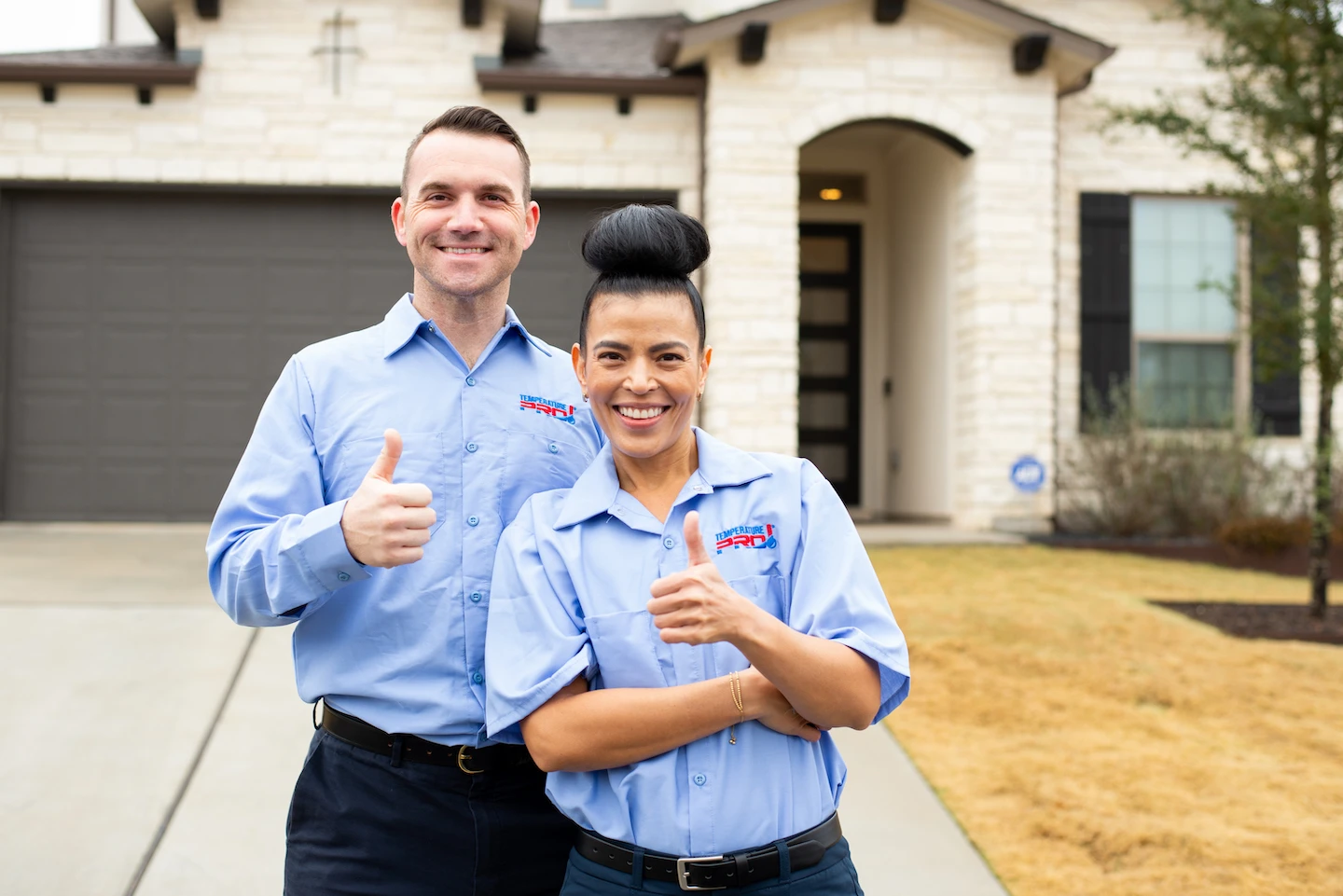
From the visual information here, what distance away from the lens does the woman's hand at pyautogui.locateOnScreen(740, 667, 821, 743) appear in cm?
193

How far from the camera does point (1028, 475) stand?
9.88 meters

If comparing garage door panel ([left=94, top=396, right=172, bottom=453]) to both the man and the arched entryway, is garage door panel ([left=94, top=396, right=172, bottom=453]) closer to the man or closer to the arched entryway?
the arched entryway

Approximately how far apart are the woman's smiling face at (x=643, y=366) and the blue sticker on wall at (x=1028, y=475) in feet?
27.2

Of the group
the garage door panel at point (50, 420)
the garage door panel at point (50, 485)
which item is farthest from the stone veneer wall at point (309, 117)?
the garage door panel at point (50, 485)

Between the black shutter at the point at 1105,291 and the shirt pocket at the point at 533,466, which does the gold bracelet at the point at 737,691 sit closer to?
the shirt pocket at the point at 533,466

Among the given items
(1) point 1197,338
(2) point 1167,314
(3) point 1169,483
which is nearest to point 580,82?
(2) point 1167,314

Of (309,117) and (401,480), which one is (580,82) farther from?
(401,480)

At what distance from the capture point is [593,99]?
10266 millimetres

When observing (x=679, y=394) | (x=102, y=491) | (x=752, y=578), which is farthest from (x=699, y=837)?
(x=102, y=491)

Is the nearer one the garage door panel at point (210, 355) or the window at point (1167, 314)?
the garage door panel at point (210, 355)

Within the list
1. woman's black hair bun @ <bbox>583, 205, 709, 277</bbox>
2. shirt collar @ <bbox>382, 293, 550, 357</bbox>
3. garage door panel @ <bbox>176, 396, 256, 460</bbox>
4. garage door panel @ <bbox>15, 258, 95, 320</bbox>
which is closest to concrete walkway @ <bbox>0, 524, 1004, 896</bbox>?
shirt collar @ <bbox>382, 293, 550, 357</bbox>

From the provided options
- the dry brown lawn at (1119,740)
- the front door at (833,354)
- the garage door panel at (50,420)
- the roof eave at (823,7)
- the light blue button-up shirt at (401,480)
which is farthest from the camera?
the front door at (833,354)

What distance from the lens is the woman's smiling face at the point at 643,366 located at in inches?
81.2

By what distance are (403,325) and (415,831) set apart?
97 cm
